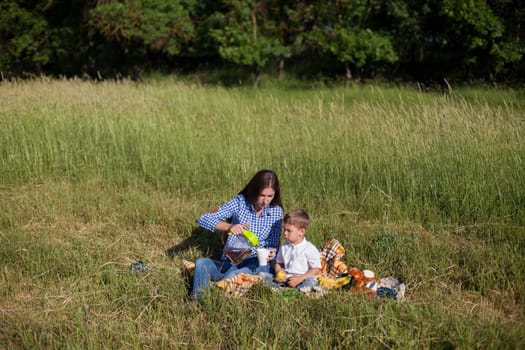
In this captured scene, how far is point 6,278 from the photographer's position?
16.5 ft

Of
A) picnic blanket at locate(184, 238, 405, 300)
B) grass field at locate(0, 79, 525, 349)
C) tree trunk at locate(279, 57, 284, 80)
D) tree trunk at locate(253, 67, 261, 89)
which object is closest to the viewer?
grass field at locate(0, 79, 525, 349)

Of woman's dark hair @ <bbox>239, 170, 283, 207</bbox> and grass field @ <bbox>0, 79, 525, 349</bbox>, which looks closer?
grass field @ <bbox>0, 79, 525, 349</bbox>

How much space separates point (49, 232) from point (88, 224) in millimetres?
423

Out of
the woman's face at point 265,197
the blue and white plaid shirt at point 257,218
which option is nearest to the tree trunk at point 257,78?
the blue and white plaid shirt at point 257,218

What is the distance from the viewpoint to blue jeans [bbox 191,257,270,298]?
4625 mm

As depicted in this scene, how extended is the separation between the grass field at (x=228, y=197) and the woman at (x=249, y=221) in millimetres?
308

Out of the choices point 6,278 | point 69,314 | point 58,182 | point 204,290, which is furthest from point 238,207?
point 58,182

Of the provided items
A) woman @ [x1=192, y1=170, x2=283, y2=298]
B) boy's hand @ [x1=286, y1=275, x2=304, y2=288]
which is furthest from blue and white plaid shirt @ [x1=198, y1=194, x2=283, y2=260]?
boy's hand @ [x1=286, y1=275, x2=304, y2=288]

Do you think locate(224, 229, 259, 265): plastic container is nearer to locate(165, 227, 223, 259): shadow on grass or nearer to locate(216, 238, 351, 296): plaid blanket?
locate(216, 238, 351, 296): plaid blanket

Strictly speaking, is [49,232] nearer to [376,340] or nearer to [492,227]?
[376,340]

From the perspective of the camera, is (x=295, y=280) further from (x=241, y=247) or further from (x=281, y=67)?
(x=281, y=67)

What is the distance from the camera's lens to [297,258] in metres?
4.76

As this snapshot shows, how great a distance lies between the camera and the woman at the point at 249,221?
192 inches

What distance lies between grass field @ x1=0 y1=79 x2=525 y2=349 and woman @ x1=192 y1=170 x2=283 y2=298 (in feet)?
1.01
